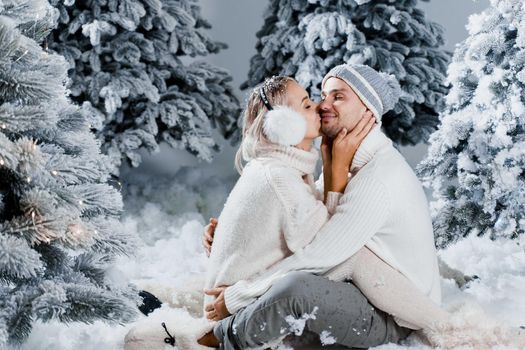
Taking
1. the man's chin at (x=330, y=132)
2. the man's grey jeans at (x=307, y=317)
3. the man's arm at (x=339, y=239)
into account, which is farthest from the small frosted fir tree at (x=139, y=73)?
the man's grey jeans at (x=307, y=317)

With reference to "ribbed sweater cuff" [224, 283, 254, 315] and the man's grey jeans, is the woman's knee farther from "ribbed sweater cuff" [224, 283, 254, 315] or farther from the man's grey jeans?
"ribbed sweater cuff" [224, 283, 254, 315]

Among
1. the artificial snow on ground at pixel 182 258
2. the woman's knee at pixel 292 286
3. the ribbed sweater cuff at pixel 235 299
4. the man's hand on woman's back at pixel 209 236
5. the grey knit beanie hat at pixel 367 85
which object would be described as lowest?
the artificial snow on ground at pixel 182 258

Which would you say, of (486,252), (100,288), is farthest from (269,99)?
(486,252)

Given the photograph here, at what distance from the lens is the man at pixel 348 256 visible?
2.68m

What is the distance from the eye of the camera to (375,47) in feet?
17.8

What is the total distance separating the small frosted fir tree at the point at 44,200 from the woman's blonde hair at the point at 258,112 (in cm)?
59

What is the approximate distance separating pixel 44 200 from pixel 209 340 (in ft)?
2.76

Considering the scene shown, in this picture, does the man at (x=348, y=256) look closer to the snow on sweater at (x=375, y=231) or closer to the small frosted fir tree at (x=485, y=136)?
the snow on sweater at (x=375, y=231)

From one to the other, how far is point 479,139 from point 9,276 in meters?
2.54

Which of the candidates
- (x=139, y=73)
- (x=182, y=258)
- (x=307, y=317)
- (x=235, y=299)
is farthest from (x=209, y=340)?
(x=139, y=73)

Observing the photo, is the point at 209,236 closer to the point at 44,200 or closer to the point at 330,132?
the point at 330,132

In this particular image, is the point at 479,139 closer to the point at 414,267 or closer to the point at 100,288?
the point at 414,267

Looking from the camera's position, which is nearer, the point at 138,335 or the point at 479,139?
the point at 138,335

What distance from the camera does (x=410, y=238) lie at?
2902 mm
